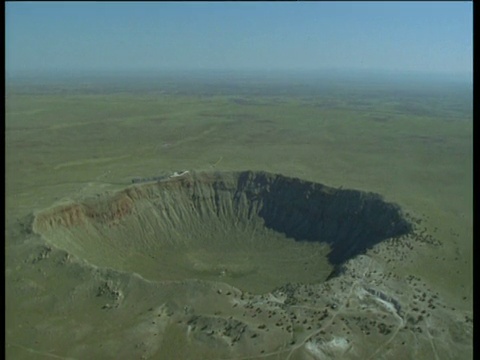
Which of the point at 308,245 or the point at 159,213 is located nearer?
the point at 308,245

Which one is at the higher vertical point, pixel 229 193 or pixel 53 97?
pixel 53 97

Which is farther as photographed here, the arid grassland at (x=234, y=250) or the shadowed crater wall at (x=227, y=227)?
the shadowed crater wall at (x=227, y=227)

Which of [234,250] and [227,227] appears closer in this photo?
[234,250]

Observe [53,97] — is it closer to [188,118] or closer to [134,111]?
[134,111]

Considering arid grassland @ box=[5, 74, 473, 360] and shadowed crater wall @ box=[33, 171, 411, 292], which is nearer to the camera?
arid grassland @ box=[5, 74, 473, 360]

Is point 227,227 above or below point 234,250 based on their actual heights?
above

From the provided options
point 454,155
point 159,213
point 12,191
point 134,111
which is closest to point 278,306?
point 159,213

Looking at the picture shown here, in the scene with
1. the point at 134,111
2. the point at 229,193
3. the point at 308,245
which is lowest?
the point at 308,245

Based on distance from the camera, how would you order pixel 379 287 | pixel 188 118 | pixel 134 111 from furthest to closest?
1. pixel 134 111
2. pixel 188 118
3. pixel 379 287
